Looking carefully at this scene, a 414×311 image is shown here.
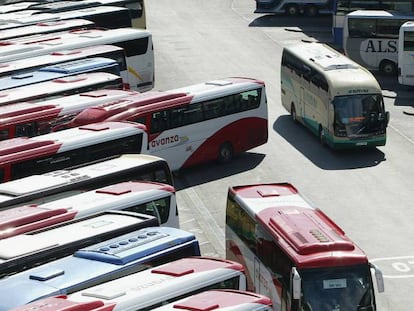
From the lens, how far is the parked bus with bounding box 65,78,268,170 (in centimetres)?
3706

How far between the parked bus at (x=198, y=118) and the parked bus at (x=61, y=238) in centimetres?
1059

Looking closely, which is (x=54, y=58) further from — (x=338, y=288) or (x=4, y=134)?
(x=338, y=288)

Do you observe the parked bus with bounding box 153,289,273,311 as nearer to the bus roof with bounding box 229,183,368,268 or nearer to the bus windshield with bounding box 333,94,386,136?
the bus roof with bounding box 229,183,368,268

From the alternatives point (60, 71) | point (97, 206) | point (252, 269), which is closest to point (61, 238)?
point (97, 206)

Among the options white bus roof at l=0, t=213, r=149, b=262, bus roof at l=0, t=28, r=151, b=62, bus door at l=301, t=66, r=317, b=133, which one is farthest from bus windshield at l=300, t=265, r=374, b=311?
bus roof at l=0, t=28, r=151, b=62

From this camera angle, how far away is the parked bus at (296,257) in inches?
914

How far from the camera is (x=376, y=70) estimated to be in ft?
178

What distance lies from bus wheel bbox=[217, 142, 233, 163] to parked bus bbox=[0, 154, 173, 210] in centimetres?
742

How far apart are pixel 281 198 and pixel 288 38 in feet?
116

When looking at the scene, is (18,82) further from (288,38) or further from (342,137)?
(288,38)

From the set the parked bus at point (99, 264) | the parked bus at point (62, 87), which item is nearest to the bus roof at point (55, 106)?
the parked bus at point (62, 87)

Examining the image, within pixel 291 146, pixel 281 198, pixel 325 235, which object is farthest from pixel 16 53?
pixel 325 235

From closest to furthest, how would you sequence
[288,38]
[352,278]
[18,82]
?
[352,278] → [18,82] → [288,38]

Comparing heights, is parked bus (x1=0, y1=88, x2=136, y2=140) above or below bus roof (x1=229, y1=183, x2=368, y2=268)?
below
